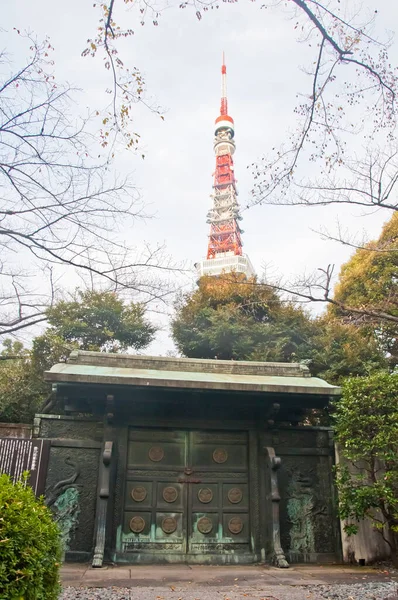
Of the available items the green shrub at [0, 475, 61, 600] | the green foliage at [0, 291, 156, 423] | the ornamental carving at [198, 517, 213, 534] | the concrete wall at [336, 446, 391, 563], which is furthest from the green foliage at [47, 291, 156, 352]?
the green shrub at [0, 475, 61, 600]

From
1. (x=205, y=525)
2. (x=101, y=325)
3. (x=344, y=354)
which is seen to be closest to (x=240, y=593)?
(x=205, y=525)

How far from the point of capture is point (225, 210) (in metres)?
54.1

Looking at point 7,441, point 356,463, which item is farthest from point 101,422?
point 356,463

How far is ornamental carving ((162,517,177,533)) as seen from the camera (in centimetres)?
720

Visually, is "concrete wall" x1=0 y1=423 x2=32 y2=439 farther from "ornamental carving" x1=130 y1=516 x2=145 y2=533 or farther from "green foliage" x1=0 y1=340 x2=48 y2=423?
"ornamental carving" x1=130 y1=516 x2=145 y2=533

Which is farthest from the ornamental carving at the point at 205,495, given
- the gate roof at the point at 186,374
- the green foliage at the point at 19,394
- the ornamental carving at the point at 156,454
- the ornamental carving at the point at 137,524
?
the green foliage at the point at 19,394

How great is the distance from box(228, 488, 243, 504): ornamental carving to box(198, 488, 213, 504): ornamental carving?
1.02ft

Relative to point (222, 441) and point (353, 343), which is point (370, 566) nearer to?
point (222, 441)

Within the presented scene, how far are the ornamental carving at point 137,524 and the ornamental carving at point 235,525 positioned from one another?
1.35 metres

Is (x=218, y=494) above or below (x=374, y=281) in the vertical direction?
below

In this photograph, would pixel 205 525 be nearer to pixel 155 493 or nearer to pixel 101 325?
pixel 155 493

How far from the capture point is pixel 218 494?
7504 millimetres

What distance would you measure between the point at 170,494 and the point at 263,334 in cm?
903

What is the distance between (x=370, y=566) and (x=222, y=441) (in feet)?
9.41
